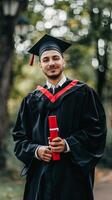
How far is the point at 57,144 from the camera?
4.07 m

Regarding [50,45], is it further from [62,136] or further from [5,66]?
→ [5,66]

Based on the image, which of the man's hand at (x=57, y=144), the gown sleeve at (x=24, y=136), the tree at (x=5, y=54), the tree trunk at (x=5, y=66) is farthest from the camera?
the tree trunk at (x=5, y=66)

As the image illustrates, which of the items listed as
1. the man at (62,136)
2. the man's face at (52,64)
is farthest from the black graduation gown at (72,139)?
the man's face at (52,64)

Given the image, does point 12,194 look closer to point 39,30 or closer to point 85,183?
point 85,183

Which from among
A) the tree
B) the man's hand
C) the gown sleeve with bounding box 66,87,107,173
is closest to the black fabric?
the gown sleeve with bounding box 66,87,107,173

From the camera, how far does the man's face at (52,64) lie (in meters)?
4.25

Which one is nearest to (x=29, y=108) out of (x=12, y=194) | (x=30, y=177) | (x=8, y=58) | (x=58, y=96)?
(x=58, y=96)

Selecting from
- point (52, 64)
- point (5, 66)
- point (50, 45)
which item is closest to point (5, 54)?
point (5, 66)

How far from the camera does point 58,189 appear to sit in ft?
14.0

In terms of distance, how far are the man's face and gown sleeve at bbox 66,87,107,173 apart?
283 millimetres

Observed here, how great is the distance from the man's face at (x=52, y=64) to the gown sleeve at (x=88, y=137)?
28 centimetres

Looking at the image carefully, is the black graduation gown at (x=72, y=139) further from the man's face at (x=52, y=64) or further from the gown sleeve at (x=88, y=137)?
the man's face at (x=52, y=64)

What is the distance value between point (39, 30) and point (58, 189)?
13.0 metres

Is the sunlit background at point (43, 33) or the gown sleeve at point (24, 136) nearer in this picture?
the gown sleeve at point (24, 136)
